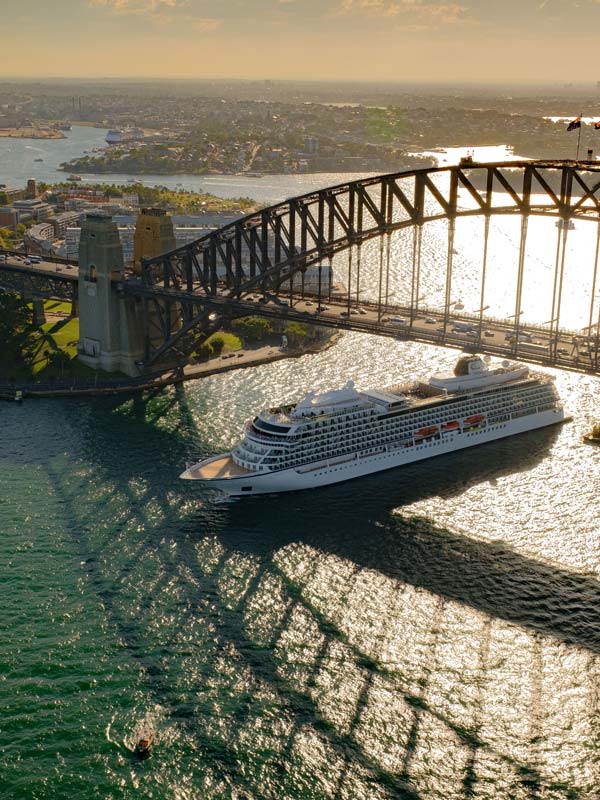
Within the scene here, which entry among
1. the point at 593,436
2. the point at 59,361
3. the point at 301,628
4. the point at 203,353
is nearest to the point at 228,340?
the point at 203,353

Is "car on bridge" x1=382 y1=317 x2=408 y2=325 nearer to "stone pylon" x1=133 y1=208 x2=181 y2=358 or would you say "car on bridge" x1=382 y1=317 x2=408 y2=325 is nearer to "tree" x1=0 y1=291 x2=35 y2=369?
"stone pylon" x1=133 y1=208 x2=181 y2=358

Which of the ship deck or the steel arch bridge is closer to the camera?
the ship deck

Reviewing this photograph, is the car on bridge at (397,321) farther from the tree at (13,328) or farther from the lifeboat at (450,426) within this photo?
the tree at (13,328)

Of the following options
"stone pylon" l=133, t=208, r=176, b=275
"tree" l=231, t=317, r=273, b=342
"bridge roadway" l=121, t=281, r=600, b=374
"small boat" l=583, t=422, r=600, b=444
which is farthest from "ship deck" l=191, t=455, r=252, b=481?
"tree" l=231, t=317, r=273, b=342

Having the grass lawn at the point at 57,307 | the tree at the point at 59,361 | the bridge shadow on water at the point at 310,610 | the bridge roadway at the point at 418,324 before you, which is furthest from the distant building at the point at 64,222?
the bridge shadow on water at the point at 310,610

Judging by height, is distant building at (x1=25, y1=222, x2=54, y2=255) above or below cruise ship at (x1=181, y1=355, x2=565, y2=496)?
above
